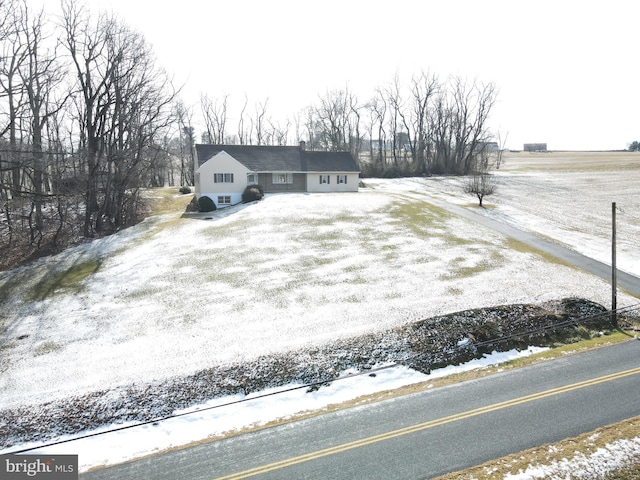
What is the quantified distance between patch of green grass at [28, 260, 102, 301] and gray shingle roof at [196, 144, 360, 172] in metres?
21.6

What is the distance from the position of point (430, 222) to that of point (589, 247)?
37.7 ft

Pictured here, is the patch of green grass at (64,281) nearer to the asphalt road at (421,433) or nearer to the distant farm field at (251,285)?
the distant farm field at (251,285)

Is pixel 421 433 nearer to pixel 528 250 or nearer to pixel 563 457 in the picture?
pixel 563 457

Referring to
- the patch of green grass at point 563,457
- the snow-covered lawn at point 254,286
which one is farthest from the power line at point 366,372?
the patch of green grass at point 563,457

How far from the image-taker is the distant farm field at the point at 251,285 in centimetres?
1515

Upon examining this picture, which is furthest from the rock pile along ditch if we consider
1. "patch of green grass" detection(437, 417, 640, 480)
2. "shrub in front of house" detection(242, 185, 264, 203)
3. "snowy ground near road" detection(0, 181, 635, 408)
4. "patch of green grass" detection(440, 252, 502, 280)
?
"shrub in front of house" detection(242, 185, 264, 203)

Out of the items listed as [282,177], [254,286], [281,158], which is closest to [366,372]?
[254,286]

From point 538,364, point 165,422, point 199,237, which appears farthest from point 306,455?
point 199,237

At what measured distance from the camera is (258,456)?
32.0 ft

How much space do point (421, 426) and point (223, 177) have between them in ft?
120

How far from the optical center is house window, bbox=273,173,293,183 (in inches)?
1873

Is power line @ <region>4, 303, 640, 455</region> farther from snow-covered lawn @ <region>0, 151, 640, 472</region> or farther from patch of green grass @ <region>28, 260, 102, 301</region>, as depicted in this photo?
patch of green grass @ <region>28, 260, 102, 301</region>

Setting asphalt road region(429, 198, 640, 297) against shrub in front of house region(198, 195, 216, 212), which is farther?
shrub in front of house region(198, 195, 216, 212)

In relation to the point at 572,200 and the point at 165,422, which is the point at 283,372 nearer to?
the point at 165,422
